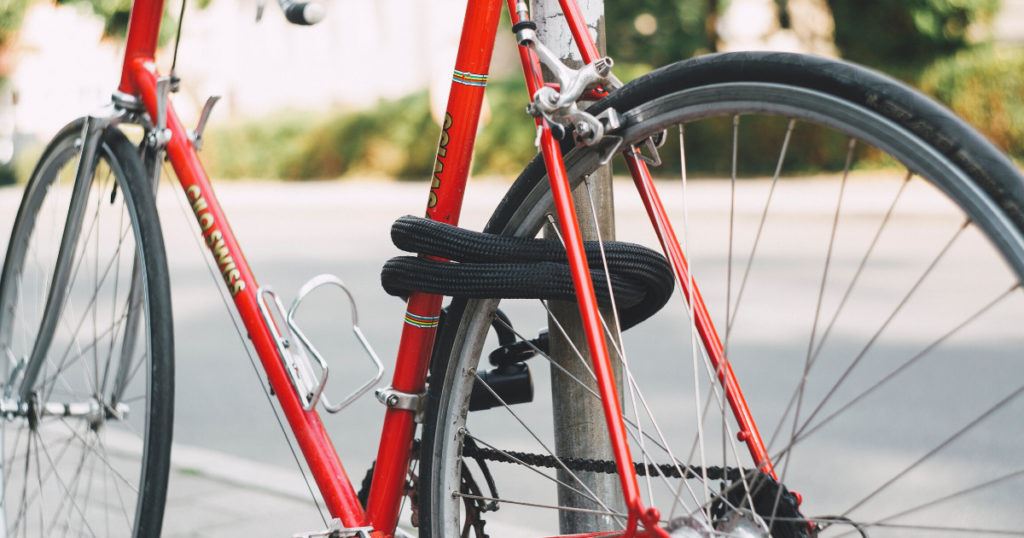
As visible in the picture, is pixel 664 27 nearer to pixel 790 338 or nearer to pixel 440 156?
pixel 790 338

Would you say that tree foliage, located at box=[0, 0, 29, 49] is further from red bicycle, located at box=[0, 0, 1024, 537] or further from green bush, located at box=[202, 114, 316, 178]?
red bicycle, located at box=[0, 0, 1024, 537]

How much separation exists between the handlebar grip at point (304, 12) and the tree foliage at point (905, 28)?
46.5 ft

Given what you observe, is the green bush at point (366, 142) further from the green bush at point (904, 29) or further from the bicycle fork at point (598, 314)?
the bicycle fork at point (598, 314)

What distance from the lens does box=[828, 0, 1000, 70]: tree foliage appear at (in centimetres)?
1491

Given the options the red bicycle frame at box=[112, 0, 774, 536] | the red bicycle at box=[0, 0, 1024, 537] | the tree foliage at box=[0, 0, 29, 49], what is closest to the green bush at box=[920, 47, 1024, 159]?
the red bicycle at box=[0, 0, 1024, 537]

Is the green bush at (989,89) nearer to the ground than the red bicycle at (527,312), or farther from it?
farther from it

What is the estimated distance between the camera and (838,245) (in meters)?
9.24

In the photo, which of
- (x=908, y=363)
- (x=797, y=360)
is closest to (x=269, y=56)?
(x=797, y=360)

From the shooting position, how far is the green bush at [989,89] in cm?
1405

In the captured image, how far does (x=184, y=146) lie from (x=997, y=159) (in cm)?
157

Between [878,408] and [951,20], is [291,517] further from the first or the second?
[951,20]

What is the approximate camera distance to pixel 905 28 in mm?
15414

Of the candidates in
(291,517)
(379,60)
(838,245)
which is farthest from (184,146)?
(379,60)

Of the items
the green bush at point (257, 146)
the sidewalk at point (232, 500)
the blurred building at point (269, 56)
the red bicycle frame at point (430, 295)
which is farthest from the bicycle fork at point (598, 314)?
the blurred building at point (269, 56)
